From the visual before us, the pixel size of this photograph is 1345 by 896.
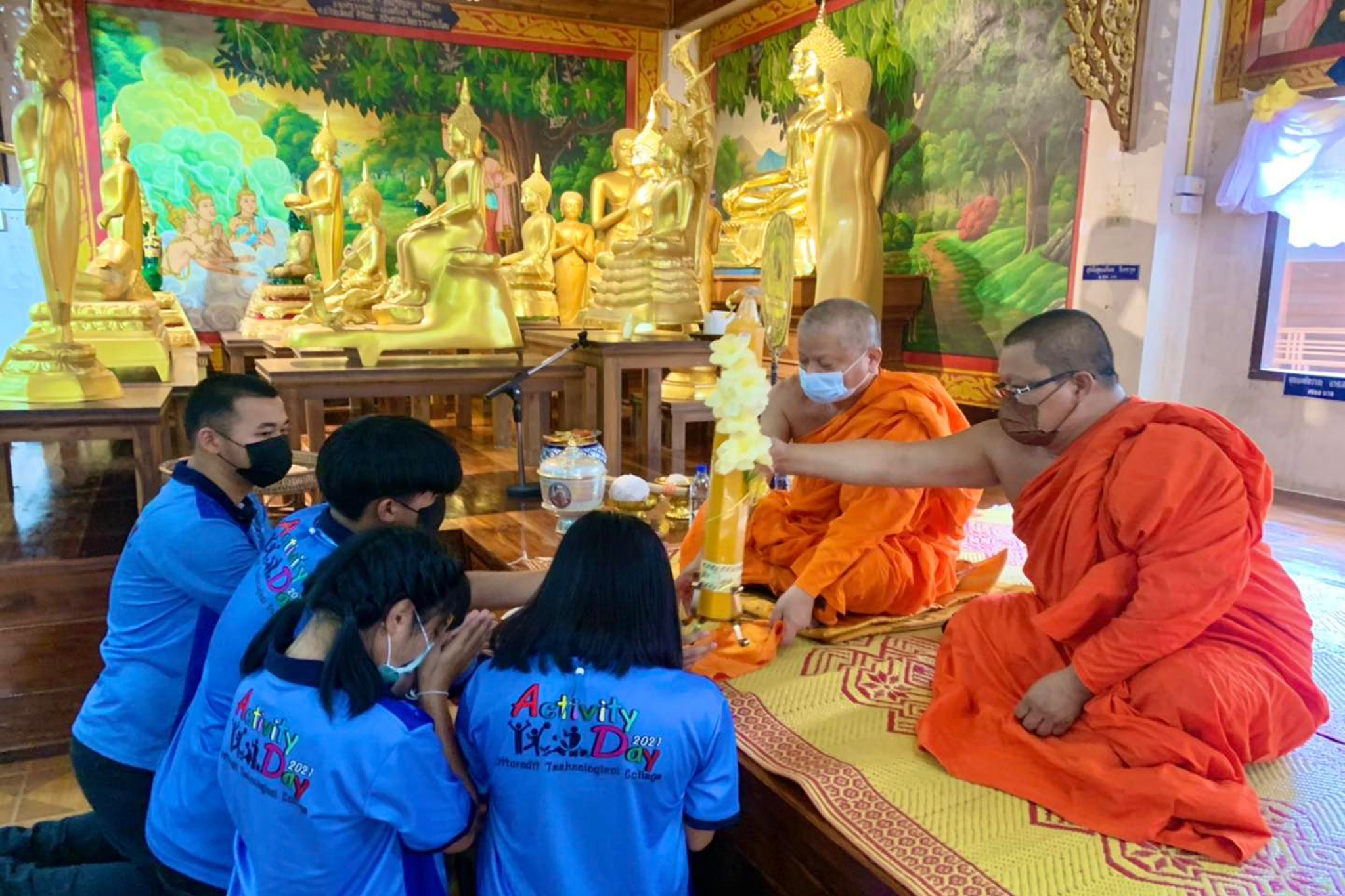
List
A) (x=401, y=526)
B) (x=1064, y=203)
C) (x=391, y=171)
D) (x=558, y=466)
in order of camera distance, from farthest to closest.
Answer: (x=391, y=171), (x=1064, y=203), (x=558, y=466), (x=401, y=526)

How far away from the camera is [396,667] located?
131 cm

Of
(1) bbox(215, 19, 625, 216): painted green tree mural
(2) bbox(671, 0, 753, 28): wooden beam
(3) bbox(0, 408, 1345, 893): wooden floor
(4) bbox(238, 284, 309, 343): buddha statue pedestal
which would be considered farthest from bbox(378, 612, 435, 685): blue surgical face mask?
(2) bbox(671, 0, 753, 28): wooden beam

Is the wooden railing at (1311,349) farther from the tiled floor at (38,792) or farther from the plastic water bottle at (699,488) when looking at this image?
the tiled floor at (38,792)

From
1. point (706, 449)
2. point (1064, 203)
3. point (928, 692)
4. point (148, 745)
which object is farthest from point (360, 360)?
point (1064, 203)

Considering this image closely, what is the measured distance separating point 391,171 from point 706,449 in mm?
5527

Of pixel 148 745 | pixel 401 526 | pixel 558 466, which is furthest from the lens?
pixel 558 466

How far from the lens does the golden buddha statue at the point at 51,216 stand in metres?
3.49

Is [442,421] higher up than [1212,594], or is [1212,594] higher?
[1212,594]

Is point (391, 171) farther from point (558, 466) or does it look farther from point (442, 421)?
point (558, 466)

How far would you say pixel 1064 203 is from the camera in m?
6.14

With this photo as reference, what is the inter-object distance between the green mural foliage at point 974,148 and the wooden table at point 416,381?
3.60m

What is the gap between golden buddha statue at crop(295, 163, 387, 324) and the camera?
4.65m

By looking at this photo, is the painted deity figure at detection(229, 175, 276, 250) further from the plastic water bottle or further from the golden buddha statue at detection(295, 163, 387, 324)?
the plastic water bottle

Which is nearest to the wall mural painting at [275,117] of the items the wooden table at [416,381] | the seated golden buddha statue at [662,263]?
the seated golden buddha statue at [662,263]
